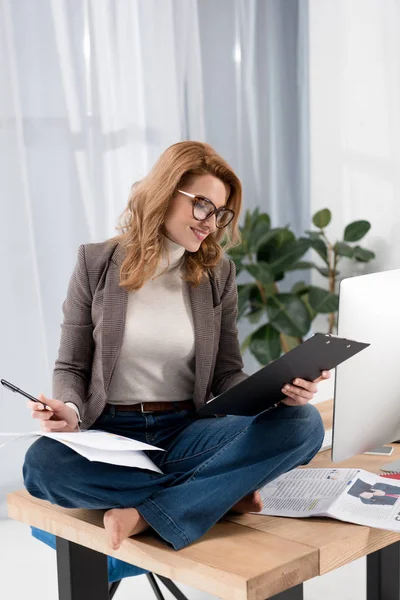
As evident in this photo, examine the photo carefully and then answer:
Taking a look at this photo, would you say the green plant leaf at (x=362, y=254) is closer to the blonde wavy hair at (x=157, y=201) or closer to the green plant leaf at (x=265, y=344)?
the green plant leaf at (x=265, y=344)

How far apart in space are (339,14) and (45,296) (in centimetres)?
202

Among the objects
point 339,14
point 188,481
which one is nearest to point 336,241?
point 339,14

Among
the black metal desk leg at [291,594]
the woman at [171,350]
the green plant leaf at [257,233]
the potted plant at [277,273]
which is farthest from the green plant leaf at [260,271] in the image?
the black metal desk leg at [291,594]

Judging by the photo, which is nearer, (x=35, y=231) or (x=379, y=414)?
(x=379, y=414)

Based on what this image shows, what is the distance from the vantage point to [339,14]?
3.93 metres

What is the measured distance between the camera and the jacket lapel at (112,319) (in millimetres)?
1743

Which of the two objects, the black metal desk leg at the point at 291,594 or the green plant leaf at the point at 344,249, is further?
the green plant leaf at the point at 344,249

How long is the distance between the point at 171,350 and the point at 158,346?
3 cm

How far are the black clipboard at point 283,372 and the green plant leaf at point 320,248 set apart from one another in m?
2.33

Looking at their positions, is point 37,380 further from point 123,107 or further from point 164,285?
point 164,285

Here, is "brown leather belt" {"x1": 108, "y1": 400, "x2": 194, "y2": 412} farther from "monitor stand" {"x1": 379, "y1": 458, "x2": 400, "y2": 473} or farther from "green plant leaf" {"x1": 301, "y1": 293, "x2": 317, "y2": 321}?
"green plant leaf" {"x1": 301, "y1": 293, "x2": 317, "y2": 321}

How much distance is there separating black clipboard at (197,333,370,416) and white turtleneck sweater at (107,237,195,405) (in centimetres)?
24

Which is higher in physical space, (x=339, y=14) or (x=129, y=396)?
(x=339, y=14)

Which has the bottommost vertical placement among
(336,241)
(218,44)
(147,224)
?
(336,241)
